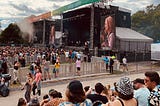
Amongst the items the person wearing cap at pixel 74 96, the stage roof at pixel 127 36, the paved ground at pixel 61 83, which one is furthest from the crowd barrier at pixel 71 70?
the person wearing cap at pixel 74 96

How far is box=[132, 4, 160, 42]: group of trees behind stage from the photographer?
3095 inches

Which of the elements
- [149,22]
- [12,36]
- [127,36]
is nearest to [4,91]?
[127,36]

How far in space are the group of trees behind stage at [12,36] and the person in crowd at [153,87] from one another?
68250 mm

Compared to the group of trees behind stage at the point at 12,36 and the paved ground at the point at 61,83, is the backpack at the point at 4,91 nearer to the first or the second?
the paved ground at the point at 61,83

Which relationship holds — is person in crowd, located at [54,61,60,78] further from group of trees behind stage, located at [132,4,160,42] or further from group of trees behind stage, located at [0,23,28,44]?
group of trees behind stage, located at [132,4,160,42]

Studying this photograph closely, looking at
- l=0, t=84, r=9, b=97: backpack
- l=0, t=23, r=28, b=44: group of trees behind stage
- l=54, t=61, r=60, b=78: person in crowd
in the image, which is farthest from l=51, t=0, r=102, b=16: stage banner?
l=0, t=23, r=28, b=44: group of trees behind stage

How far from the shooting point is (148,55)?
36781 mm

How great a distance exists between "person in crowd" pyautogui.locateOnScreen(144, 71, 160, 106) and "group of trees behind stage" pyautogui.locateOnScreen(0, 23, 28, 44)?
68250 millimetres

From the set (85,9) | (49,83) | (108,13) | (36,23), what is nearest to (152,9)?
(36,23)

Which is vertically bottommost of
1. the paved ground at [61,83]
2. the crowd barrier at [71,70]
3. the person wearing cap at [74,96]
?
the paved ground at [61,83]

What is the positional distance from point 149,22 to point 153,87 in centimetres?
8223

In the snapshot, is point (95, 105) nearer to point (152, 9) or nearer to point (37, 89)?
point (37, 89)

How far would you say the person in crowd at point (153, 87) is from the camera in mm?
3996

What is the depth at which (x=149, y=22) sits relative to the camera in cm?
8394
